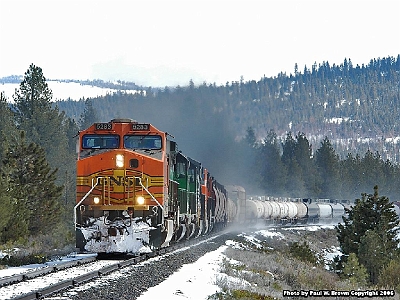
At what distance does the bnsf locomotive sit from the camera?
70.6 ft

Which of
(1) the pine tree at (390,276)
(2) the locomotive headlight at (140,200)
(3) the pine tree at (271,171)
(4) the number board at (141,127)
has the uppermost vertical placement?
(3) the pine tree at (271,171)

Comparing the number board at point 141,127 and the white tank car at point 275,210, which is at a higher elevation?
the number board at point 141,127

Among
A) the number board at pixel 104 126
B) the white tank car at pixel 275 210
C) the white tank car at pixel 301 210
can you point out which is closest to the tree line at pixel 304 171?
the white tank car at pixel 301 210

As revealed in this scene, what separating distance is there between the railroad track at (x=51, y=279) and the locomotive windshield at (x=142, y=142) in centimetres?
399

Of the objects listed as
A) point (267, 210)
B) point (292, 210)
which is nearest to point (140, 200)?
point (267, 210)

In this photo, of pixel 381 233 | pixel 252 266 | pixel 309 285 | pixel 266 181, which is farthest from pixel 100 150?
pixel 266 181

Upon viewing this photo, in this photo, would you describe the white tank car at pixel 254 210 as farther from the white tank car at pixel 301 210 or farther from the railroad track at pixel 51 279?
the railroad track at pixel 51 279

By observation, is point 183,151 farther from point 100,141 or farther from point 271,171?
point 100,141

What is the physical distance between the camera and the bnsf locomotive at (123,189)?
848 inches

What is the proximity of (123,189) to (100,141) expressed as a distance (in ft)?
6.62

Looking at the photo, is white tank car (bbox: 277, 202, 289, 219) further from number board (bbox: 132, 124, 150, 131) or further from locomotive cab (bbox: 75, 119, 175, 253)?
number board (bbox: 132, 124, 150, 131)

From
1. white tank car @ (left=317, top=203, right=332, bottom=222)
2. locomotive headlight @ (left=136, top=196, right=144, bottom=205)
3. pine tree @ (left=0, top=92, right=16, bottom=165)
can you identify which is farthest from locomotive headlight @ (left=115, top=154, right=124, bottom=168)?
white tank car @ (left=317, top=203, right=332, bottom=222)

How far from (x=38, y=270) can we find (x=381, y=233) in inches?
1667

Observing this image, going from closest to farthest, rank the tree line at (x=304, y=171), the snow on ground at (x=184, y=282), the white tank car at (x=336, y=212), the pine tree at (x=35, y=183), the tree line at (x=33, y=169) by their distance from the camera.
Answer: the snow on ground at (x=184, y=282)
the tree line at (x=33, y=169)
the pine tree at (x=35, y=183)
the white tank car at (x=336, y=212)
the tree line at (x=304, y=171)
